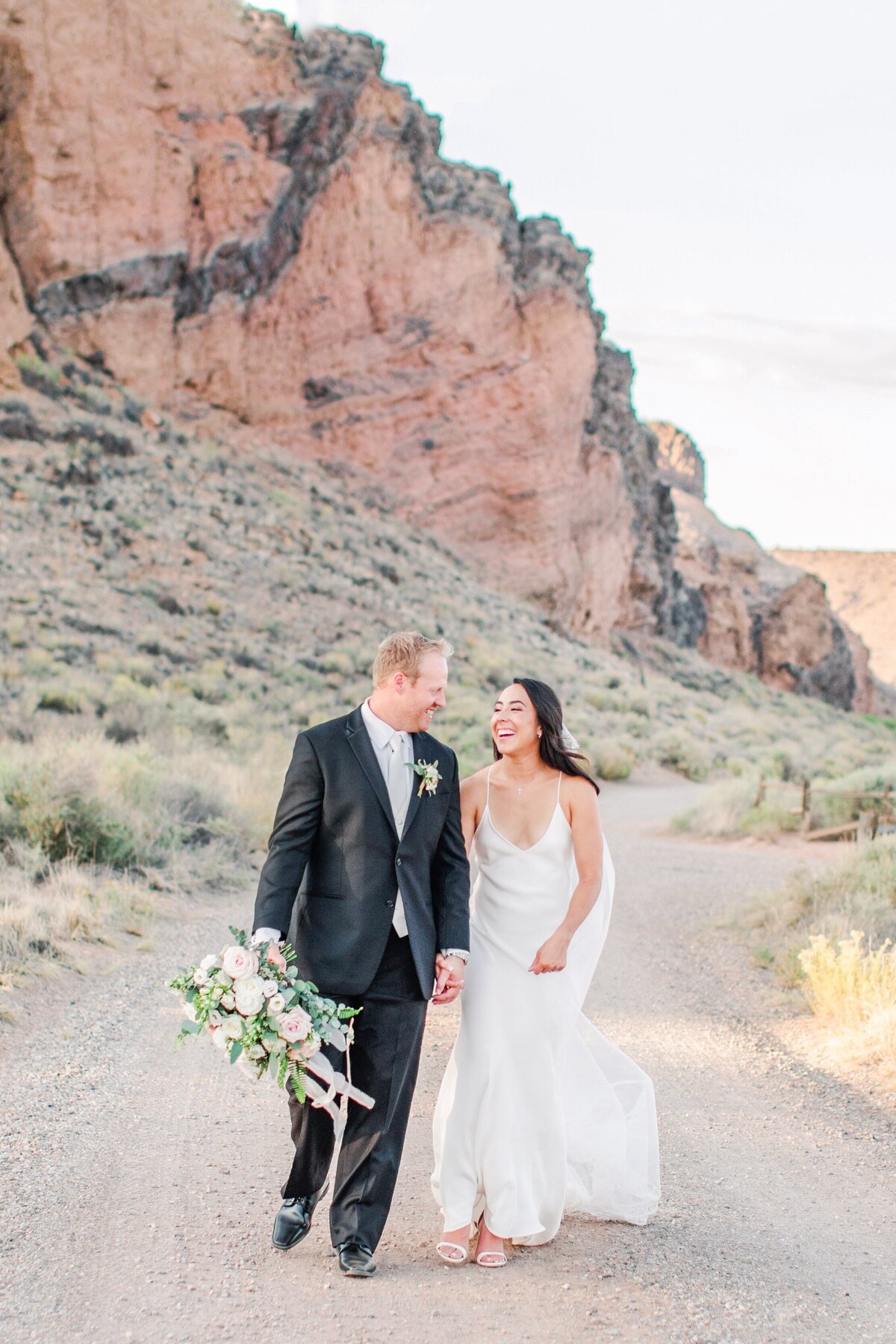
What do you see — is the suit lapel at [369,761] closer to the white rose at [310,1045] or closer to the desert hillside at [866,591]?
the white rose at [310,1045]

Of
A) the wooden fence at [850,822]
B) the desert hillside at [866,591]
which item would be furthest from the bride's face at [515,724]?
the desert hillside at [866,591]

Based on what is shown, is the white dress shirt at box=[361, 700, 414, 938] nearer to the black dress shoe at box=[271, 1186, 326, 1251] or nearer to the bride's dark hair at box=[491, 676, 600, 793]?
the bride's dark hair at box=[491, 676, 600, 793]

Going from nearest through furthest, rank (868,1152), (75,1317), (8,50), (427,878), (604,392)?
(75,1317)
(427,878)
(868,1152)
(8,50)
(604,392)

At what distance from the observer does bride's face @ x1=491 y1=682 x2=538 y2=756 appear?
4.22 meters

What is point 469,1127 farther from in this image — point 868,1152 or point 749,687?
point 749,687

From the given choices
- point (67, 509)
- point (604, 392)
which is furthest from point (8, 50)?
point (604, 392)

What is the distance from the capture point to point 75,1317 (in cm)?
324

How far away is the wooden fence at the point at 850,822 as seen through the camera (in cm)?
1440

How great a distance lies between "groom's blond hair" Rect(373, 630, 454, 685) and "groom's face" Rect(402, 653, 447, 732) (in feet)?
0.06

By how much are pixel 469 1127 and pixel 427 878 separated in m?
0.86

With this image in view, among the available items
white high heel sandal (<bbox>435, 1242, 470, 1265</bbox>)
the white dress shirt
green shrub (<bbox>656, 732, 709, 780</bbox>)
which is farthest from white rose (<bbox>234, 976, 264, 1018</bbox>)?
green shrub (<bbox>656, 732, 709, 780</bbox>)

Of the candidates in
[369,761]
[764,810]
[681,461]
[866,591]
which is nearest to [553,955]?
[369,761]

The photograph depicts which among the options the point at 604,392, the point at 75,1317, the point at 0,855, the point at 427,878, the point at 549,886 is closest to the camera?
the point at 75,1317

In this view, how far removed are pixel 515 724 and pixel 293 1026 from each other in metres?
1.36
